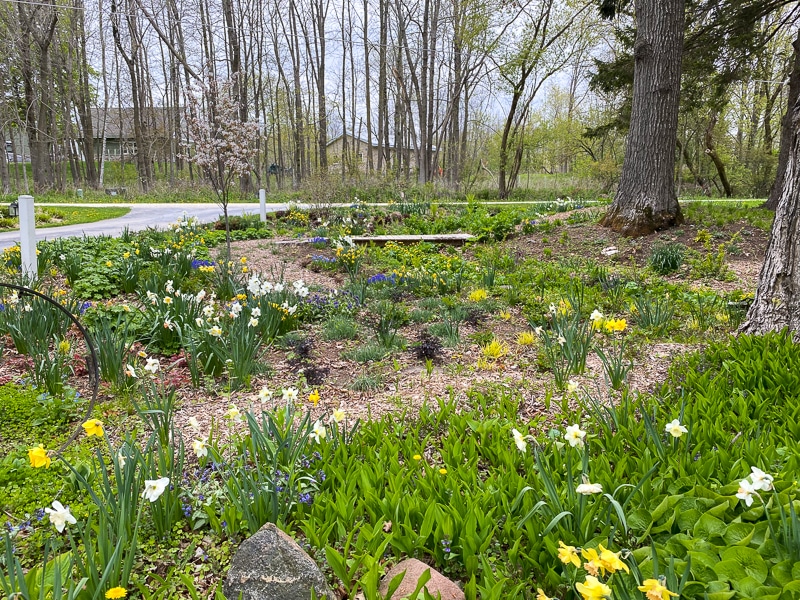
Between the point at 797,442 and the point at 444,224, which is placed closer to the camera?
the point at 797,442

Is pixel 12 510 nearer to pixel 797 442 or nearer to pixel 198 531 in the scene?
pixel 198 531

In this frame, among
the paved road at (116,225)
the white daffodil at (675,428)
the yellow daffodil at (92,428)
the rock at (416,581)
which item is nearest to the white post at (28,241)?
the paved road at (116,225)

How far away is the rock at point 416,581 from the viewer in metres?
1.47

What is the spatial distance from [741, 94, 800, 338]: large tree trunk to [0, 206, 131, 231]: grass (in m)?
11.9

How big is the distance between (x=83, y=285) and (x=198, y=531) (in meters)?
3.92

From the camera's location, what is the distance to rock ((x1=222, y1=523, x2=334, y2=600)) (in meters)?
1.44

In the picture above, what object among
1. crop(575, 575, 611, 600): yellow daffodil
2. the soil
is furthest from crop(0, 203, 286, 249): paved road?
crop(575, 575, 611, 600): yellow daffodil

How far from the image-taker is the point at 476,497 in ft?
5.77

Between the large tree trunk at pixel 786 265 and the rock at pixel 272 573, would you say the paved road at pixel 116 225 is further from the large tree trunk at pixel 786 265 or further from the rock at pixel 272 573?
the large tree trunk at pixel 786 265

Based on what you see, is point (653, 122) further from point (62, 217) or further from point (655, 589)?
point (62, 217)

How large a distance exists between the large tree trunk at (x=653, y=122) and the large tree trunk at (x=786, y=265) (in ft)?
12.9

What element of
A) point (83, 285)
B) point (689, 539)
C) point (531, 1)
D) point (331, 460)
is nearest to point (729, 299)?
point (689, 539)

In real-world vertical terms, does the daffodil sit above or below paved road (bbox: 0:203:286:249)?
below

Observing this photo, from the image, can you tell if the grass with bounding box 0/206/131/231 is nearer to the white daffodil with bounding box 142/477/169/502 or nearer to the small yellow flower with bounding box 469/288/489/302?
the small yellow flower with bounding box 469/288/489/302
